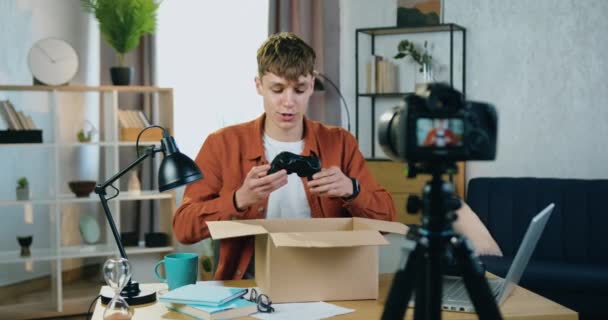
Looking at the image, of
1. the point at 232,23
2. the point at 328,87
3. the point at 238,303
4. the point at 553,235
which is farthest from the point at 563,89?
the point at 238,303

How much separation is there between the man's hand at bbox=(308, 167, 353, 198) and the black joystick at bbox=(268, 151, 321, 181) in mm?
35

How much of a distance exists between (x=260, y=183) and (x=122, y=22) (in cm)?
267

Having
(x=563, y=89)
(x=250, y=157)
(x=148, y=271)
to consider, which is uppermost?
(x=563, y=89)

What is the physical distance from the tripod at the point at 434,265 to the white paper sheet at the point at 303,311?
43 centimetres

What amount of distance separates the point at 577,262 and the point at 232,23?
2648mm

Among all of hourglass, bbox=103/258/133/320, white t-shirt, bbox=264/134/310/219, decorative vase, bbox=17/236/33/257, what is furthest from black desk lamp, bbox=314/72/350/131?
hourglass, bbox=103/258/133/320

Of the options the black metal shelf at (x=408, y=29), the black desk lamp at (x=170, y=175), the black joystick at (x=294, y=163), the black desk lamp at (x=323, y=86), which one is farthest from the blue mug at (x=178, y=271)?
the black metal shelf at (x=408, y=29)

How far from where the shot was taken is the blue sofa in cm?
346

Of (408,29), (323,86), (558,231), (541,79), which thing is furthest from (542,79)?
(323,86)

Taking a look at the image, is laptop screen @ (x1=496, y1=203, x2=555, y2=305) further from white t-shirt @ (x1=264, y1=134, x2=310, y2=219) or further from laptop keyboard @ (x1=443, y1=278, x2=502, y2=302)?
white t-shirt @ (x1=264, y1=134, x2=310, y2=219)

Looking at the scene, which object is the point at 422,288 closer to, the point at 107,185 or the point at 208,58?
the point at 107,185

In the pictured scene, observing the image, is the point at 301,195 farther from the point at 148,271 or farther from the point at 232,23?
the point at 232,23

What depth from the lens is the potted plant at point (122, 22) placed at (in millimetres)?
4250

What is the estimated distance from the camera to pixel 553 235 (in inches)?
153
